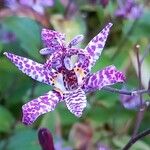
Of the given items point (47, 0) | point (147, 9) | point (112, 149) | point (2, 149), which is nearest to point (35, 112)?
point (2, 149)

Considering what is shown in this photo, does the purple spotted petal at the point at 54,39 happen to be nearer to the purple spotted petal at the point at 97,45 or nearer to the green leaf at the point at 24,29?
the purple spotted petal at the point at 97,45

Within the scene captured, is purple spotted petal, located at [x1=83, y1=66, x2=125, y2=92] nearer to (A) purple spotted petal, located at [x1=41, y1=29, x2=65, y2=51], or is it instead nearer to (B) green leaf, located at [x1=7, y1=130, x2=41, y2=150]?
(A) purple spotted petal, located at [x1=41, y1=29, x2=65, y2=51]

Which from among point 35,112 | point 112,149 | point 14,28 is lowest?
point 112,149

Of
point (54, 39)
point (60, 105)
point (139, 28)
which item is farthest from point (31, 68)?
point (139, 28)

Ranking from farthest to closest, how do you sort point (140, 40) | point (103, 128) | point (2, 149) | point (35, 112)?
point (140, 40) < point (103, 128) < point (2, 149) < point (35, 112)

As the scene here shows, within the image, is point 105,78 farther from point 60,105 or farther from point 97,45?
point 60,105

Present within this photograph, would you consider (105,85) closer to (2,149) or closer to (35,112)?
(35,112)
